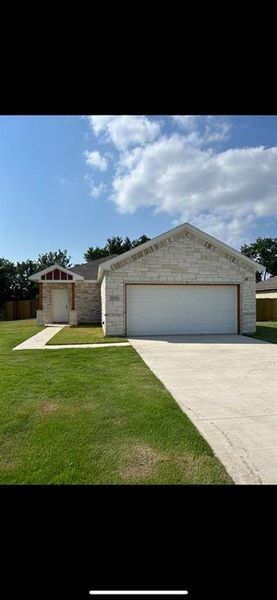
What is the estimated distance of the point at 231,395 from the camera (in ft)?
15.9

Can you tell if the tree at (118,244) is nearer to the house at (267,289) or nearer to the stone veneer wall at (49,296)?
the house at (267,289)

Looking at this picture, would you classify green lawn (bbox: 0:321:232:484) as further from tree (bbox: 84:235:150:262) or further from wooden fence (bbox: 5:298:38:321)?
tree (bbox: 84:235:150:262)

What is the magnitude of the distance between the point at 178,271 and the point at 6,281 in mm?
→ 24949

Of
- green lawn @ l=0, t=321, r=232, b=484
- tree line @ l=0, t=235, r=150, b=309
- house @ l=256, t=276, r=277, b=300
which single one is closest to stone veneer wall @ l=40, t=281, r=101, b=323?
green lawn @ l=0, t=321, r=232, b=484

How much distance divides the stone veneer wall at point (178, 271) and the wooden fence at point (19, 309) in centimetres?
1447

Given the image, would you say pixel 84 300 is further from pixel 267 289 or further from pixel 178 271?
pixel 267 289

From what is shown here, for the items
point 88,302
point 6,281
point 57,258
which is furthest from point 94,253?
point 88,302

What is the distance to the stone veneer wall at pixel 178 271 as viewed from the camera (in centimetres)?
1148

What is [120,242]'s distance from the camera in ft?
145

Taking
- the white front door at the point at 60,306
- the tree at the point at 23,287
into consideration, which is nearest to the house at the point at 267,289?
the white front door at the point at 60,306

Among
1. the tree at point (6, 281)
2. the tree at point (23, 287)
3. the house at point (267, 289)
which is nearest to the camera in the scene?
the house at point (267, 289)
